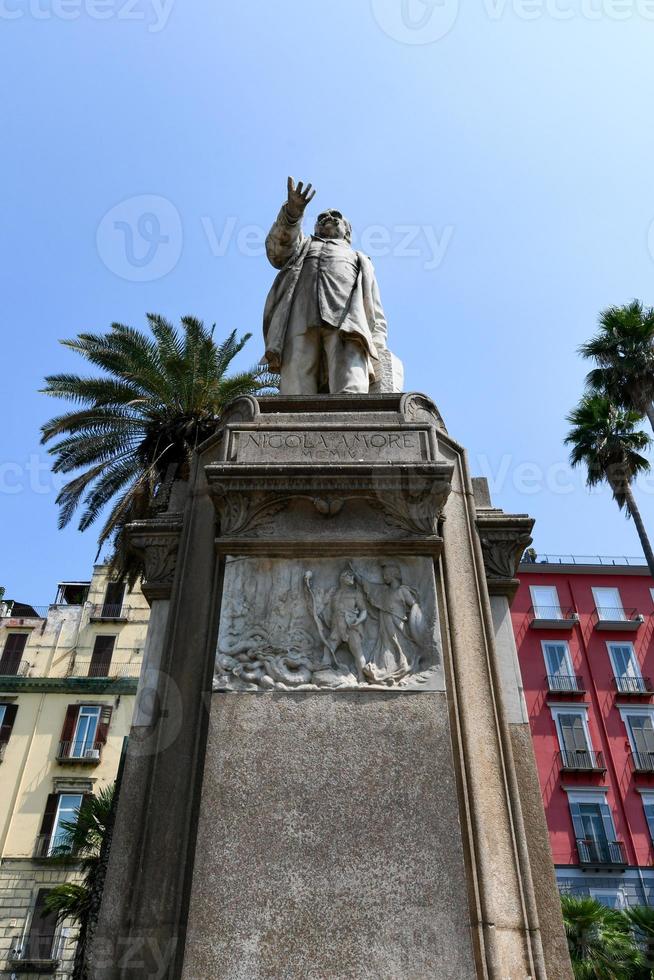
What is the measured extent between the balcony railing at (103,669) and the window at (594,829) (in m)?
18.9

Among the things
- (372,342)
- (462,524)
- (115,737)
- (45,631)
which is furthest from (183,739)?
(45,631)

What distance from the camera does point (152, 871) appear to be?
4.55m

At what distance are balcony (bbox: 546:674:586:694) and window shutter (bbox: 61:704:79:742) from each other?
1992 centimetres

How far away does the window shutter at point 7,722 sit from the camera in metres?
33.1

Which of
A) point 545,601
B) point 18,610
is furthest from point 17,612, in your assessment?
point 545,601

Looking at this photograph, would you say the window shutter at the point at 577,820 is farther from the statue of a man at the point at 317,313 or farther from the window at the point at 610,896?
the statue of a man at the point at 317,313

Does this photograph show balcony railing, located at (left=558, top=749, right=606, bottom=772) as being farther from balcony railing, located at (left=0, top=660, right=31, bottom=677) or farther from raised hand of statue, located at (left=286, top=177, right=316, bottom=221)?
raised hand of statue, located at (left=286, top=177, right=316, bottom=221)

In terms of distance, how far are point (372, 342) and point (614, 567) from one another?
115 ft

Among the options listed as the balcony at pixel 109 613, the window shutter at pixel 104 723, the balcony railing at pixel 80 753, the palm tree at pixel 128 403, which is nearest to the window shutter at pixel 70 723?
the balcony railing at pixel 80 753

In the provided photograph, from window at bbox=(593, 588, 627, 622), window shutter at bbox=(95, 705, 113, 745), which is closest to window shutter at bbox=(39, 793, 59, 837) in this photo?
window shutter at bbox=(95, 705, 113, 745)

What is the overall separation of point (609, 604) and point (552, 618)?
3091 mm

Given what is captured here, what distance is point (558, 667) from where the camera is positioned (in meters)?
36.2

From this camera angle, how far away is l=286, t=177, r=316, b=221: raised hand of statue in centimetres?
772

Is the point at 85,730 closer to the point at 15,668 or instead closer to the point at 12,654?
the point at 15,668
